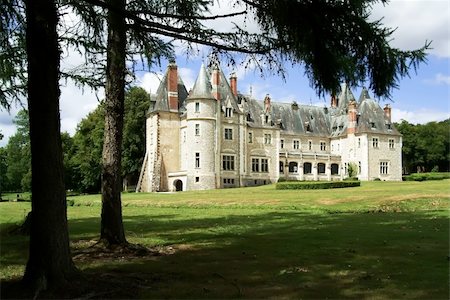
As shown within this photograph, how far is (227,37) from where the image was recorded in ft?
27.7

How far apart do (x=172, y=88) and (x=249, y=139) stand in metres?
10.9

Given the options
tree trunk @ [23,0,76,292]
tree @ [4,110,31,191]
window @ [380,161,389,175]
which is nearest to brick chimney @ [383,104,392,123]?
window @ [380,161,389,175]

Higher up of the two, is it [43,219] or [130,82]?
[130,82]

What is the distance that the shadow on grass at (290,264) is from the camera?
6.29 m

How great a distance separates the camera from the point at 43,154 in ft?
20.7

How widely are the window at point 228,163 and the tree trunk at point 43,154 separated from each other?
47.0 m

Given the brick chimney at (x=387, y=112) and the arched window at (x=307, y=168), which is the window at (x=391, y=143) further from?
the arched window at (x=307, y=168)

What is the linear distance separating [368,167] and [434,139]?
20500 millimetres

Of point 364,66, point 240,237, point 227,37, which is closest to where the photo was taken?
point 364,66

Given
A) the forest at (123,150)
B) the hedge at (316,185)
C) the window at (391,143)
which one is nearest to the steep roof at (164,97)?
the forest at (123,150)

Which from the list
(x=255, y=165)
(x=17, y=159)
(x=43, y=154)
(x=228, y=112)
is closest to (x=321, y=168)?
(x=255, y=165)

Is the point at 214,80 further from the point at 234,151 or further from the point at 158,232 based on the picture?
A: the point at 158,232

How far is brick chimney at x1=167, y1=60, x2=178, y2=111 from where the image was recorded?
174 ft

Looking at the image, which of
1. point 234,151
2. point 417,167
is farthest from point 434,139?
point 234,151
